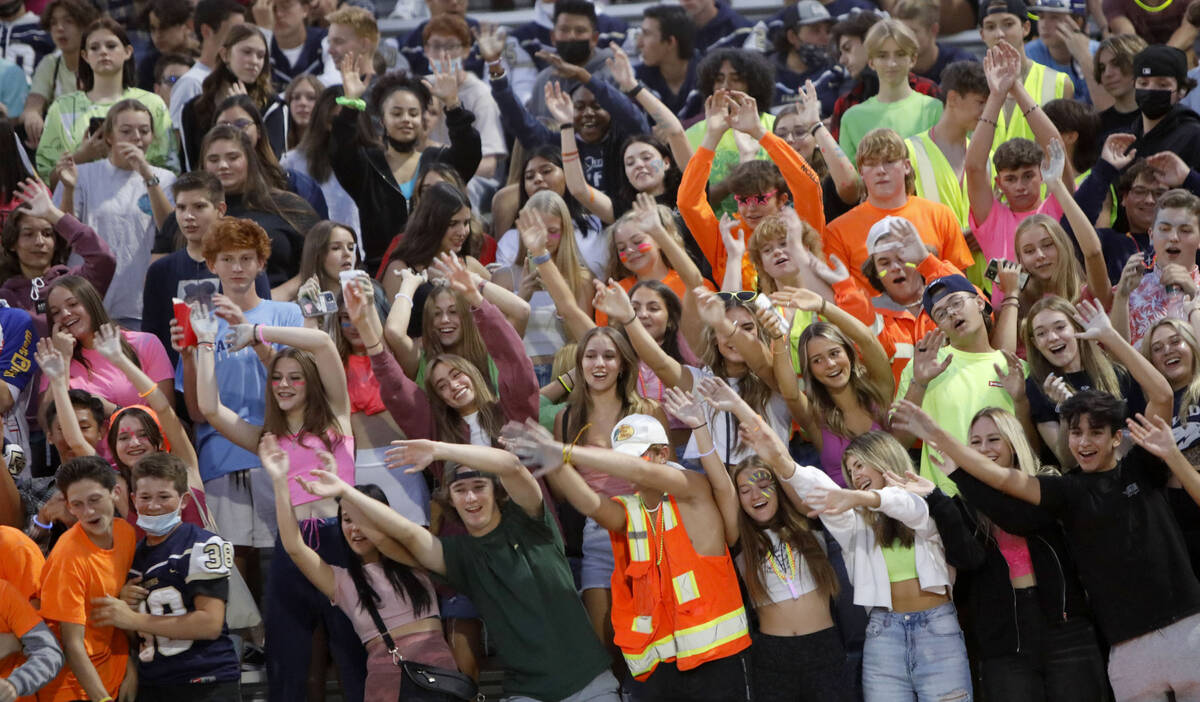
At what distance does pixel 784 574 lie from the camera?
7793 mm

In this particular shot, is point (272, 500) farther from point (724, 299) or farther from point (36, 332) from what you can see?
point (724, 299)

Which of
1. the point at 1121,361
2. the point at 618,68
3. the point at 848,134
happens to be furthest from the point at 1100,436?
the point at 618,68

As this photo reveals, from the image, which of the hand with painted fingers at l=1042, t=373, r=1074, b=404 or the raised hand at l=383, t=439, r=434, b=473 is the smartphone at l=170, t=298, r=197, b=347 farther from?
the hand with painted fingers at l=1042, t=373, r=1074, b=404

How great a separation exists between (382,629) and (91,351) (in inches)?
90.8

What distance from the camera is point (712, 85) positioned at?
414 inches

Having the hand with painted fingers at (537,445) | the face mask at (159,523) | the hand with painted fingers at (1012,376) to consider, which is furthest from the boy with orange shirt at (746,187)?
the face mask at (159,523)

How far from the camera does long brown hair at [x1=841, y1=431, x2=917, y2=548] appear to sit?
7.70 meters

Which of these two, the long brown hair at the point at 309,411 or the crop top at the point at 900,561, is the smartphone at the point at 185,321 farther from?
the crop top at the point at 900,561

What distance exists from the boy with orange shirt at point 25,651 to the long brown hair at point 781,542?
311 centimetres

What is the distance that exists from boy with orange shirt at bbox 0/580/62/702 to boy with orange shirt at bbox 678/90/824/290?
3973 millimetres

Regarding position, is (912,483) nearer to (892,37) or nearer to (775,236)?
(775,236)

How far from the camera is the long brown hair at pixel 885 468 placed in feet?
25.3

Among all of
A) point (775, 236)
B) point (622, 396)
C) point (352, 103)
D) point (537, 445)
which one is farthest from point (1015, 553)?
point (352, 103)

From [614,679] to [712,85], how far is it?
163 inches
